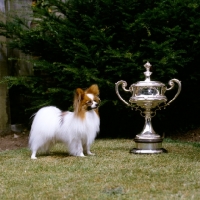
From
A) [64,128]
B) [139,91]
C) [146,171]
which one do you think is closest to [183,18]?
[139,91]

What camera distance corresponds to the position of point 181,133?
7469 mm

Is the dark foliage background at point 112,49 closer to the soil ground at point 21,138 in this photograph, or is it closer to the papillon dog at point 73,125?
the soil ground at point 21,138

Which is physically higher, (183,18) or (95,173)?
(183,18)

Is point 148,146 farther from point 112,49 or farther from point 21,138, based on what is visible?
point 21,138

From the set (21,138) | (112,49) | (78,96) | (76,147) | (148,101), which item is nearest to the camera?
(78,96)

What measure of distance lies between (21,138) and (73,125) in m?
2.57

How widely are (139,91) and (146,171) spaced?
148 centimetres

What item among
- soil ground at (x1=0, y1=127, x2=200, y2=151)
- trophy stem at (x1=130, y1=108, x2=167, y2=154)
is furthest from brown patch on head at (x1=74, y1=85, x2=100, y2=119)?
soil ground at (x1=0, y1=127, x2=200, y2=151)

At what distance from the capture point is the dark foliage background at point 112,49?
6.56 meters

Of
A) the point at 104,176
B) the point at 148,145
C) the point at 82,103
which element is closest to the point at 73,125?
the point at 82,103

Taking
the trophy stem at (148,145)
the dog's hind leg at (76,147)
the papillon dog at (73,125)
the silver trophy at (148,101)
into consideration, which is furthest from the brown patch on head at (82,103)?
the trophy stem at (148,145)

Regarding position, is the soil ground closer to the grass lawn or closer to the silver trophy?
the grass lawn

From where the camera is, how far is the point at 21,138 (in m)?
7.49

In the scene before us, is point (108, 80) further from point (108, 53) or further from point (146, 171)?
point (146, 171)
